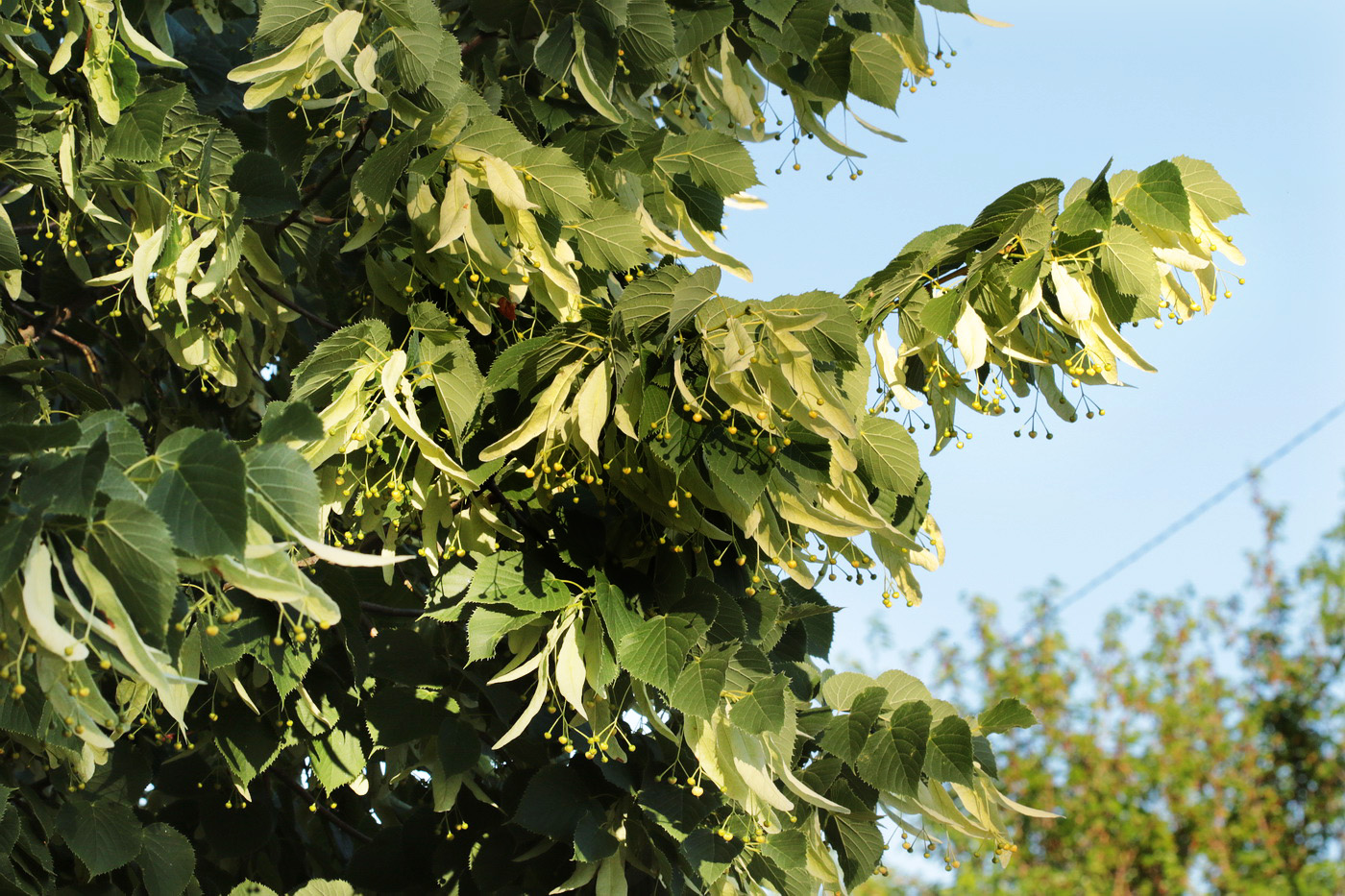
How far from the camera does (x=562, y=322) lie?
1841mm

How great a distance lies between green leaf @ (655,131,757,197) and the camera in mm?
2074

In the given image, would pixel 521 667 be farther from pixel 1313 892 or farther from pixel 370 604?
pixel 1313 892

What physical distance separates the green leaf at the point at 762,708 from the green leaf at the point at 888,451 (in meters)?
0.34

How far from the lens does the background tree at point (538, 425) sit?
1.73m

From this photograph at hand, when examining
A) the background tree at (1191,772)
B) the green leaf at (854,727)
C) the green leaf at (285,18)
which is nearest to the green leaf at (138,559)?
the green leaf at (285,18)

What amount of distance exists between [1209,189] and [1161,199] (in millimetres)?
182

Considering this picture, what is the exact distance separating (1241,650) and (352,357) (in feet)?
28.6

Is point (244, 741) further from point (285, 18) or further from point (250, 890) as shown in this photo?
point (285, 18)

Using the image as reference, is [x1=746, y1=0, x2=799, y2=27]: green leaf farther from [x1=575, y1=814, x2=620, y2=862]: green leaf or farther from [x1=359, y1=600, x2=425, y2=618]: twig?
[x1=575, y1=814, x2=620, y2=862]: green leaf

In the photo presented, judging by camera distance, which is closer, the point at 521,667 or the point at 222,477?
the point at 222,477

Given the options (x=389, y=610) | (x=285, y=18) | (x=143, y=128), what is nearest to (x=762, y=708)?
(x=389, y=610)

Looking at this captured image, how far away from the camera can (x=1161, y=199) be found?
1783 mm

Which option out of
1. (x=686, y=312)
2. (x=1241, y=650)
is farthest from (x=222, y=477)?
(x=1241, y=650)

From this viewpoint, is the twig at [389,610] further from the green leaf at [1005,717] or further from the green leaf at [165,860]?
the green leaf at [1005,717]
